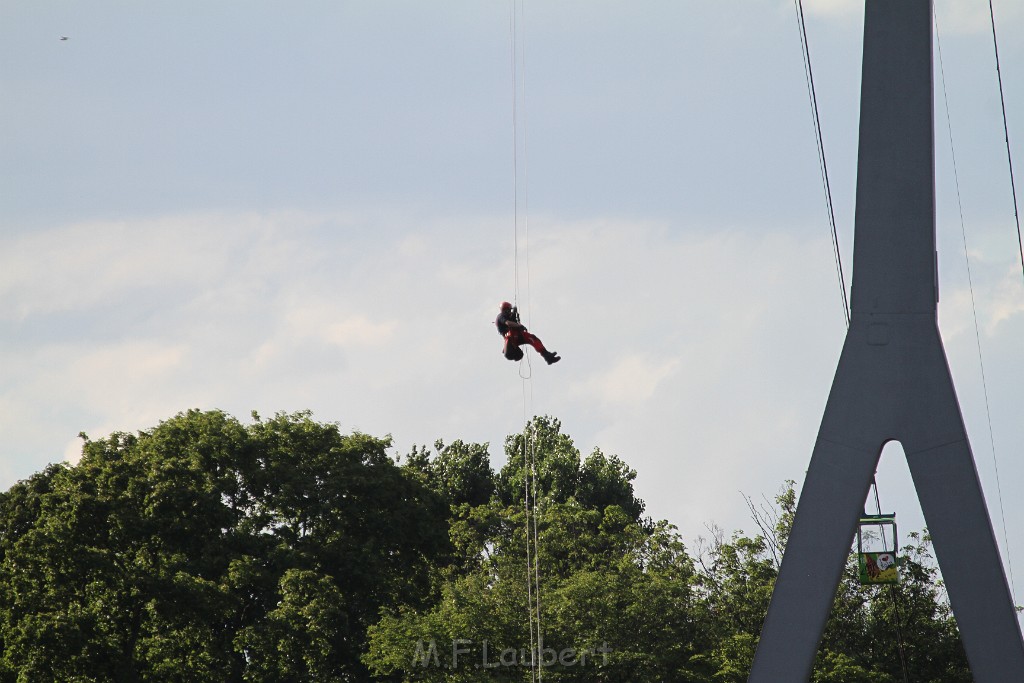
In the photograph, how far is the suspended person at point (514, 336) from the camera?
17922 mm

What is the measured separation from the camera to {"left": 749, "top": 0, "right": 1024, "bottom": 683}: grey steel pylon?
12.3 metres

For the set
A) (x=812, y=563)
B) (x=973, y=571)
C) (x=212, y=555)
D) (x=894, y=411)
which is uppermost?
(x=212, y=555)

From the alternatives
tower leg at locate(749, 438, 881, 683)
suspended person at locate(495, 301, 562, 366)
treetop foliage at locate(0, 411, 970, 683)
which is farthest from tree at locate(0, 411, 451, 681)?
tower leg at locate(749, 438, 881, 683)

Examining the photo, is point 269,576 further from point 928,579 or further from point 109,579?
point 928,579

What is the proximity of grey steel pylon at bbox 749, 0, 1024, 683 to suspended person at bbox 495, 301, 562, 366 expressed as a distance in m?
5.45

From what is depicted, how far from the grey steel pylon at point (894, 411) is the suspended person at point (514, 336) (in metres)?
5.45

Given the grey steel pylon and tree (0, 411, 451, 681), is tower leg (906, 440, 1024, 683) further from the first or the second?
tree (0, 411, 451, 681)

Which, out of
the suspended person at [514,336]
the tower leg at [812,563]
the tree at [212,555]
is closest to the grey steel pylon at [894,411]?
the tower leg at [812,563]

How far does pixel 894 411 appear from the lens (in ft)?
42.2

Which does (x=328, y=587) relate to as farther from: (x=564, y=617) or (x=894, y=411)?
(x=894, y=411)

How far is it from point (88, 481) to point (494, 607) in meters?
10.5

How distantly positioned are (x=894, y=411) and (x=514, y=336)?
6.20 metres

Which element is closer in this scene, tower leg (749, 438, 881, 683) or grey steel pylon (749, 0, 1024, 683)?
grey steel pylon (749, 0, 1024, 683)

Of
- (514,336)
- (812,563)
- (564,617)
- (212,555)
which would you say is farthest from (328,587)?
(812,563)
